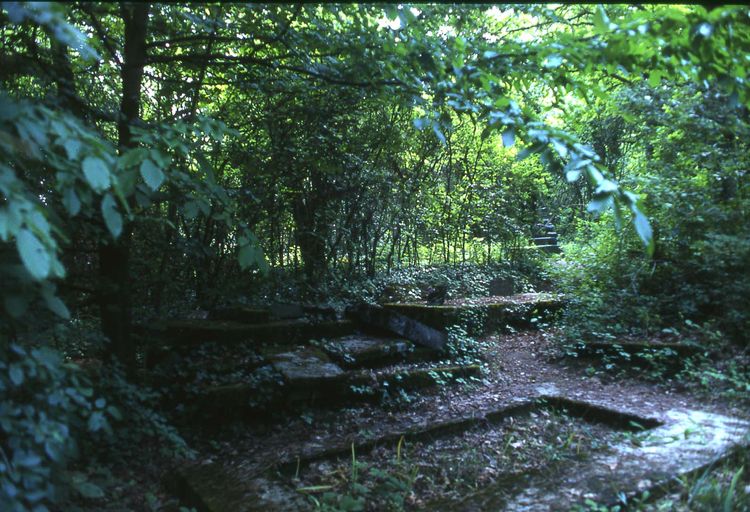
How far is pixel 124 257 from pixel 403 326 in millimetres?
3137

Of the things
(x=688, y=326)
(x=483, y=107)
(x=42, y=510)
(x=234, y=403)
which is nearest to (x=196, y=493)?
(x=234, y=403)

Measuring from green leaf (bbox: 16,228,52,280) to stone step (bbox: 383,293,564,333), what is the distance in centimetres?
497

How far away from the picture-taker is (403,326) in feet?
19.4

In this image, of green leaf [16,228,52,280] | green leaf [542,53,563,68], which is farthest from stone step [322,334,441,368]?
green leaf [16,228,52,280]

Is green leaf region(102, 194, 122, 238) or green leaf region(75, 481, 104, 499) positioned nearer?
green leaf region(102, 194, 122, 238)

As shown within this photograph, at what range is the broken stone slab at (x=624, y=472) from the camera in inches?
114

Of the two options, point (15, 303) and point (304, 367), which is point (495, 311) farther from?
point (15, 303)

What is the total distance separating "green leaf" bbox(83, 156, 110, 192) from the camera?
159 centimetres

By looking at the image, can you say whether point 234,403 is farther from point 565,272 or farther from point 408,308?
point 565,272

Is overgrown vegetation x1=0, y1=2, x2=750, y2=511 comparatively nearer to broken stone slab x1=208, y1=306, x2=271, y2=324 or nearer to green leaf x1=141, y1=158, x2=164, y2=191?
green leaf x1=141, y1=158, x2=164, y2=191

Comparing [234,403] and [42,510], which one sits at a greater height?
[42,510]

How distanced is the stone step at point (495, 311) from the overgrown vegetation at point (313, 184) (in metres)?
0.27

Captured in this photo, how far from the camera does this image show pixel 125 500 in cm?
310

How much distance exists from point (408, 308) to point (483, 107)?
407 centimetres
